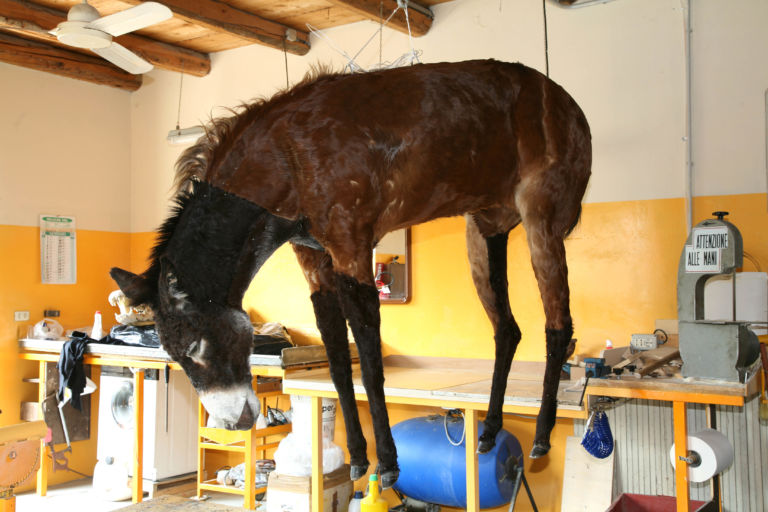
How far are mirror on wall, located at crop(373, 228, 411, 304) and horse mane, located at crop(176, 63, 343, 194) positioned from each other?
361cm

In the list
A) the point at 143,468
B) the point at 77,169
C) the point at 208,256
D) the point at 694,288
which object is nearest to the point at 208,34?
the point at 77,169

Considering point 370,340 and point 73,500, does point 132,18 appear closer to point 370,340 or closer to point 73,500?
point 370,340

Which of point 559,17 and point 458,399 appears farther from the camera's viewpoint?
point 559,17

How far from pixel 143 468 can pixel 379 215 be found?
473 cm

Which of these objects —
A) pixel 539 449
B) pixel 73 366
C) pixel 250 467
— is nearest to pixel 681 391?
pixel 539 449

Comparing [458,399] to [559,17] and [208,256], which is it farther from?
[559,17]

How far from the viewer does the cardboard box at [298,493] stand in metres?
4.08

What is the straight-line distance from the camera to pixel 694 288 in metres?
2.47

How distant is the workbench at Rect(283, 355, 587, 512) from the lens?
2977mm

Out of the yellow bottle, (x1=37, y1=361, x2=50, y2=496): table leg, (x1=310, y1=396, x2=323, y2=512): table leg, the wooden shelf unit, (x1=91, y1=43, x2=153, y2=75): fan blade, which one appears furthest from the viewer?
(x1=37, y1=361, x2=50, y2=496): table leg

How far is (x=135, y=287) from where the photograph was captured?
108cm

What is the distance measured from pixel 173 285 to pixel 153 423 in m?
4.43

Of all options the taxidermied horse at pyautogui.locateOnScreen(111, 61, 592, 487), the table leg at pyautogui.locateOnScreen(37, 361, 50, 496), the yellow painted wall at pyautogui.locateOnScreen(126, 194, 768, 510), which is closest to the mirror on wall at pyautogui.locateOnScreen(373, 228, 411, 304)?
the yellow painted wall at pyautogui.locateOnScreen(126, 194, 768, 510)

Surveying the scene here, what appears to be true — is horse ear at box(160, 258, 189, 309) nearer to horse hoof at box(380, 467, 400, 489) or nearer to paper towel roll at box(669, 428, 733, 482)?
horse hoof at box(380, 467, 400, 489)
